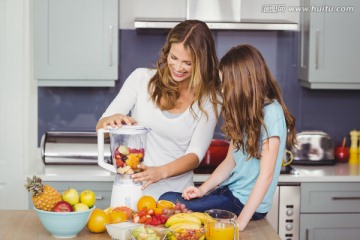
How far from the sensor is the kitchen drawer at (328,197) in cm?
389

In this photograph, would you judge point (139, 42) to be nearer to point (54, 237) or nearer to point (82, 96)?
point (82, 96)

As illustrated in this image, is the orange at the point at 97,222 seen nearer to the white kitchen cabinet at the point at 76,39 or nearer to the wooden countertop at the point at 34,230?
the wooden countertop at the point at 34,230

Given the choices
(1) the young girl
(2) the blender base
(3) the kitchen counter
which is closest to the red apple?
(3) the kitchen counter

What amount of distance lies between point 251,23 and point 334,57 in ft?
1.85

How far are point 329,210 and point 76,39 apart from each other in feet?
5.68

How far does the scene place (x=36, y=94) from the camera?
4348 mm

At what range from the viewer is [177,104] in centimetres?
314

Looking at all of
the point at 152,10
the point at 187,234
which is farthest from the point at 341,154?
the point at 187,234

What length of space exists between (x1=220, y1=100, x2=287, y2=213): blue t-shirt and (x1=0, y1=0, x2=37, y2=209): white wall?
1.83 metres

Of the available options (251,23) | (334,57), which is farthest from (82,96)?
(334,57)

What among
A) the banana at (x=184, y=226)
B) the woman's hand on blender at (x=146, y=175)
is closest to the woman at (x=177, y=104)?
the woman's hand on blender at (x=146, y=175)

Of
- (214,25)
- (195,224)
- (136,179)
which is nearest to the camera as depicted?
(195,224)

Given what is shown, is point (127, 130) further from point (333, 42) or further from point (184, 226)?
point (333, 42)

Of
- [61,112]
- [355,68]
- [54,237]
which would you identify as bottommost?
[54,237]
